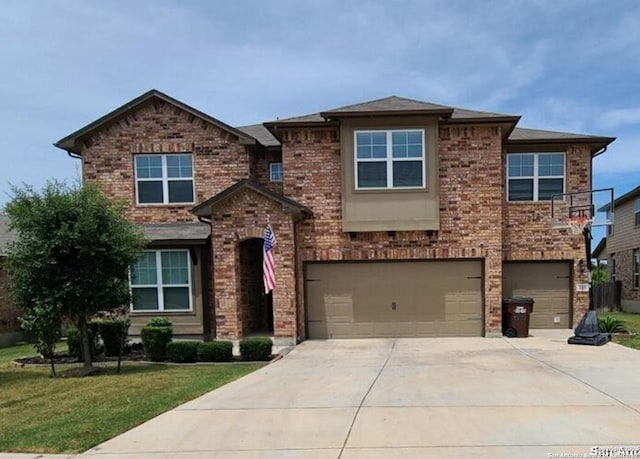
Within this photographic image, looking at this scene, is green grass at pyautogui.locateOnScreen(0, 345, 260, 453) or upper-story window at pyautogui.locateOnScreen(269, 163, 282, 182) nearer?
green grass at pyautogui.locateOnScreen(0, 345, 260, 453)

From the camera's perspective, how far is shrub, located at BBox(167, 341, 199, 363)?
10.4 m

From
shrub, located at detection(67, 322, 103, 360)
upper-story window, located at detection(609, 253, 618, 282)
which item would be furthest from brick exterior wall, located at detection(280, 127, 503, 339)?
upper-story window, located at detection(609, 253, 618, 282)

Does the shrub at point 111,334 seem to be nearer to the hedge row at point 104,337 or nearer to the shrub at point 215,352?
the hedge row at point 104,337

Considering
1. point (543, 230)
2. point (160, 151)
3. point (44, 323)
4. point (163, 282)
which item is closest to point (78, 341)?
point (44, 323)

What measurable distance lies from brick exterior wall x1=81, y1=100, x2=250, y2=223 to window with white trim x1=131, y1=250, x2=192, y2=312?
123 cm

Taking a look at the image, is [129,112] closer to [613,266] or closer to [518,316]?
[518,316]

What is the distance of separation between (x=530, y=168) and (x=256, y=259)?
8.68m

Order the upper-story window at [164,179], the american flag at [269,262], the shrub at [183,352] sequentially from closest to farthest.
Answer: the shrub at [183,352] < the american flag at [269,262] < the upper-story window at [164,179]

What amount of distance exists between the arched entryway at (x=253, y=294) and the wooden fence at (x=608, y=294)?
15.9 metres

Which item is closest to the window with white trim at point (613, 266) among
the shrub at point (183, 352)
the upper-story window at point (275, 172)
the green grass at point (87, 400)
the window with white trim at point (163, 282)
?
the upper-story window at point (275, 172)

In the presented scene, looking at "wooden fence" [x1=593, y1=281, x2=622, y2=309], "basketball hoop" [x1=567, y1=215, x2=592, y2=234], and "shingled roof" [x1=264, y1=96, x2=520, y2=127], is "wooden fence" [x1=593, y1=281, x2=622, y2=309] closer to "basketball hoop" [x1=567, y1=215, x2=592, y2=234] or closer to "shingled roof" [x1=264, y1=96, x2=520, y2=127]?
"basketball hoop" [x1=567, y1=215, x2=592, y2=234]

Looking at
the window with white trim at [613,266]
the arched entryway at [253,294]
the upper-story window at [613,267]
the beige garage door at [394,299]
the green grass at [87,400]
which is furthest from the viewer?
the window with white trim at [613,266]

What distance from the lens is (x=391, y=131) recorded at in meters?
12.4

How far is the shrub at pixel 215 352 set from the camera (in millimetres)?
10234
